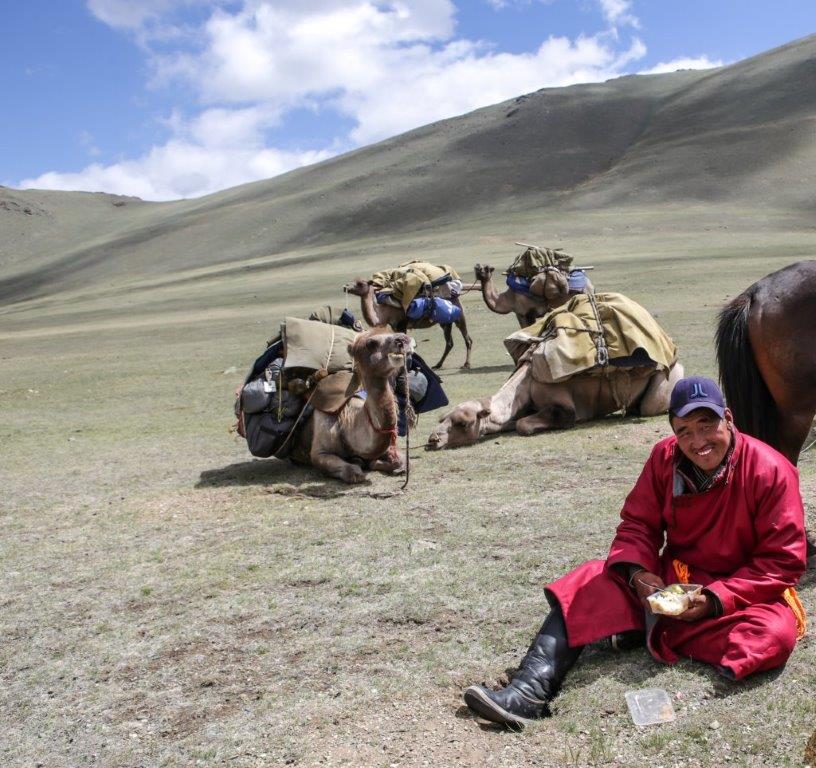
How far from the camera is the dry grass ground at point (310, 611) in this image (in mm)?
3578

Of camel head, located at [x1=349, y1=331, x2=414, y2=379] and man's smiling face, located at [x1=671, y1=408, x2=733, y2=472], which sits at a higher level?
camel head, located at [x1=349, y1=331, x2=414, y2=379]

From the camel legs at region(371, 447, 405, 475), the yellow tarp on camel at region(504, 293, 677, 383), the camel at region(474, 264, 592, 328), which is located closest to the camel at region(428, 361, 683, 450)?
the yellow tarp on camel at region(504, 293, 677, 383)

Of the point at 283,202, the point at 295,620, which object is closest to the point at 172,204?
the point at 283,202

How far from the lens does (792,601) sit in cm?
397

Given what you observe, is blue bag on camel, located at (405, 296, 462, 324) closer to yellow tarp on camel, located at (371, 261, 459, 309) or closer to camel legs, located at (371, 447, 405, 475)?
yellow tarp on camel, located at (371, 261, 459, 309)

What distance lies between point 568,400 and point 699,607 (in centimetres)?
561

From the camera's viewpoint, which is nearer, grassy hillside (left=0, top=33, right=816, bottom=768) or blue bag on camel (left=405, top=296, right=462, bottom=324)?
grassy hillside (left=0, top=33, right=816, bottom=768)

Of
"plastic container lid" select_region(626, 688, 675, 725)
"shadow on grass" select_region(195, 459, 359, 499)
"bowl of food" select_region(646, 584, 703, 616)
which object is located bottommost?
"plastic container lid" select_region(626, 688, 675, 725)

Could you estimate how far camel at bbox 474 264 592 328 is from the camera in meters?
13.8

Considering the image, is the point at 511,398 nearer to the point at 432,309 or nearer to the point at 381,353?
the point at 381,353

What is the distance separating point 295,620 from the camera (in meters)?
4.85

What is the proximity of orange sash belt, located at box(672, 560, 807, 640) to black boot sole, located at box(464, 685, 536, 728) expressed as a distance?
96cm

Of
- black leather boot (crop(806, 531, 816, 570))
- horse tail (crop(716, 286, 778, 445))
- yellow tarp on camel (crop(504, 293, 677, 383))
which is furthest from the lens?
yellow tarp on camel (crop(504, 293, 677, 383))

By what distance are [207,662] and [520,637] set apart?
1.48 metres
